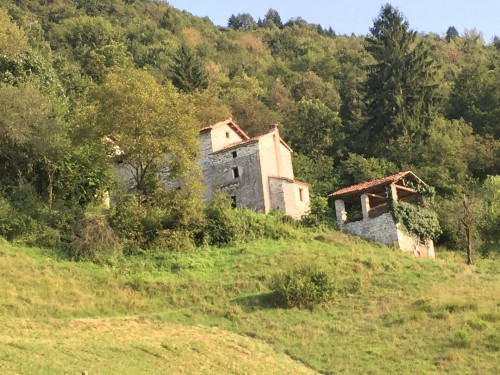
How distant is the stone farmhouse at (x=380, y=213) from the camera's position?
138 ft

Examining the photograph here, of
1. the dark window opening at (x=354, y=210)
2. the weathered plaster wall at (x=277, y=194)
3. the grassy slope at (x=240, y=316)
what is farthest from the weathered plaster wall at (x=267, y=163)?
the grassy slope at (x=240, y=316)

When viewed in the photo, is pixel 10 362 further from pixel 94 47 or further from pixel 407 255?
pixel 94 47

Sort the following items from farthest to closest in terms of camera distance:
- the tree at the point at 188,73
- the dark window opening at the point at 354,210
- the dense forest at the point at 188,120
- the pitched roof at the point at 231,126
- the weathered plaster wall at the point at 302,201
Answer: the tree at the point at 188,73 < the pitched roof at the point at 231,126 < the weathered plaster wall at the point at 302,201 < the dark window opening at the point at 354,210 < the dense forest at the point at 188,120

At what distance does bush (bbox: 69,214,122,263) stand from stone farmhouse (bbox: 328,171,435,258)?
47.6 feet

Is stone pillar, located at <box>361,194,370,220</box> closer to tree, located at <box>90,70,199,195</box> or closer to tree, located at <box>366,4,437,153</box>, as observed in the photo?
tree, located at <box>90,70,199,195</box>

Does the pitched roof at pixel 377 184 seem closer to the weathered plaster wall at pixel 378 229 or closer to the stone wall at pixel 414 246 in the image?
the weathered plaster wall at pixel 378 229

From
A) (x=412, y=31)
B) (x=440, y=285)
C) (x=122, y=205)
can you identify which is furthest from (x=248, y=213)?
(x=412, y=31)

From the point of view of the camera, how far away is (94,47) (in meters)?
83.7

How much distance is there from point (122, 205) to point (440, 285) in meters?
16.3

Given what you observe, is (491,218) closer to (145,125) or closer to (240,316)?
(240,316)

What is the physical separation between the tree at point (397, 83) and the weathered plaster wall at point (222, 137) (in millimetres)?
14116

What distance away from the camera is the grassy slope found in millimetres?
23688

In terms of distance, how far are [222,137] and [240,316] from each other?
2115 cm

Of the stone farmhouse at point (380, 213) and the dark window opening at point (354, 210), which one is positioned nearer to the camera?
the stone farmhouse at point (380, 213)
